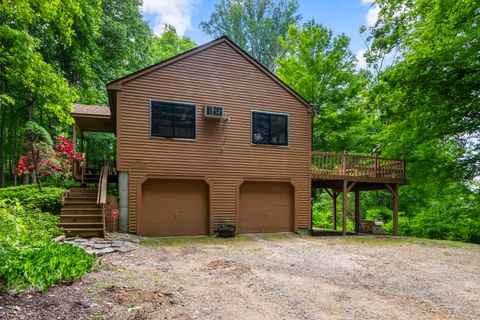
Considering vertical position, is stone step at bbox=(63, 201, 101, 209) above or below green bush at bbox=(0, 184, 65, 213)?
below

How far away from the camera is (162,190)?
10547 mm

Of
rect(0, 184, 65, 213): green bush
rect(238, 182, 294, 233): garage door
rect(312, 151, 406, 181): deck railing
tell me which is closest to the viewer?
rect(0, 184, 65, 213): green bush

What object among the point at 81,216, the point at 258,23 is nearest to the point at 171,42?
the point at 258,23

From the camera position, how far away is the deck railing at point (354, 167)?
40.4 feet

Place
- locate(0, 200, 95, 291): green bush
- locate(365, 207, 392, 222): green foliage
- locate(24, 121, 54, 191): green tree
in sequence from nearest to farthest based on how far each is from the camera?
locate(0, 200, 95, 291): green bush
locate(24, 121, 54, 191): green tree
locate(365, 207, 392, 222): green foliage

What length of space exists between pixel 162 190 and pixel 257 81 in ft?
17.6

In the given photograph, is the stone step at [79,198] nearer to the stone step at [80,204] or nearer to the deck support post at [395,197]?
the stone step at [80,204]

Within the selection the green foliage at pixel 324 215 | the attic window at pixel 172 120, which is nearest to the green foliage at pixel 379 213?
the green foliage at pixel 324 215

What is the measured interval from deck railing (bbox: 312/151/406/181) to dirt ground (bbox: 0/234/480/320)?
4374 mm

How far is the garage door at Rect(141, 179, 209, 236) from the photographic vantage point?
33.7ft

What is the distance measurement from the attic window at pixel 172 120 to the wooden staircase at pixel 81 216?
290 cm

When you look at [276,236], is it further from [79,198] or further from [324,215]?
[324,215]

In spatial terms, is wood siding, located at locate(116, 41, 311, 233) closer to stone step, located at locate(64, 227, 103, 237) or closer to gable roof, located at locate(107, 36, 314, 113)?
gable roof, located at locate(107, 36, 314, 113)

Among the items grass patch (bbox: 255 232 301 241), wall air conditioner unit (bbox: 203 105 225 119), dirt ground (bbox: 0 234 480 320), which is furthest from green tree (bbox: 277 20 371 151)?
dirt ground (bbox: 0 234 480 320)
